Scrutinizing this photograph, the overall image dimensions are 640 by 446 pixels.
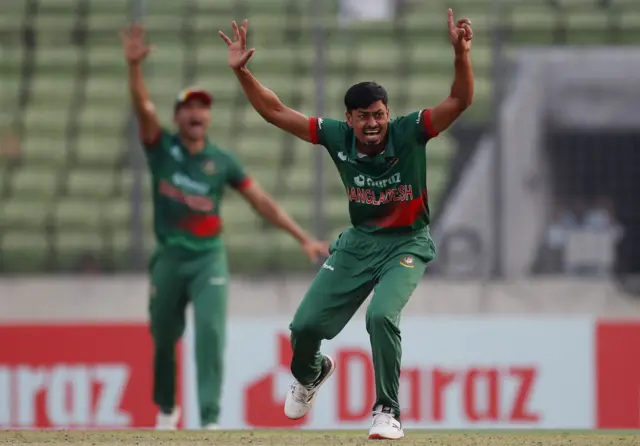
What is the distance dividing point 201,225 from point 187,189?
0.24 m

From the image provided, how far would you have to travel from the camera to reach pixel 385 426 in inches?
236

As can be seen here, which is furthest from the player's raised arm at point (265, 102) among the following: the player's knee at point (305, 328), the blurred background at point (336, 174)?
the blurred background at point (336, 174)

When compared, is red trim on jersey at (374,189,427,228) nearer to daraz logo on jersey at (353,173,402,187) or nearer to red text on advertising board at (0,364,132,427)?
daraz logo on jersey at (353,173,402,187)

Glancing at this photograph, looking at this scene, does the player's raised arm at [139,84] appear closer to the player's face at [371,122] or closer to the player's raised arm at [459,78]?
the player's face at [371,122]

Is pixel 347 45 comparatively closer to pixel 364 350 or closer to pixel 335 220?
pixel 335 220

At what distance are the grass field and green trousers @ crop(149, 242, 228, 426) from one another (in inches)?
67.2

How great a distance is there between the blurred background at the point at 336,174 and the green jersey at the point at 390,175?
143 inches

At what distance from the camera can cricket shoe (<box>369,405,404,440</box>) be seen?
5988 mm

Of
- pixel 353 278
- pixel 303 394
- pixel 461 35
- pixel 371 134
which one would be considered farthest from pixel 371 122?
pixel 303 394

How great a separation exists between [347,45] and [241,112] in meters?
1.12

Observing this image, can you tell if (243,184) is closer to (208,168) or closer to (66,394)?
(208,168)

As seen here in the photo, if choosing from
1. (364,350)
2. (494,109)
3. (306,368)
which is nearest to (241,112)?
(494,109)

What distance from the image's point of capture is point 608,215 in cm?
1091

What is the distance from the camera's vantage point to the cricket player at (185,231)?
8539 millimetres
